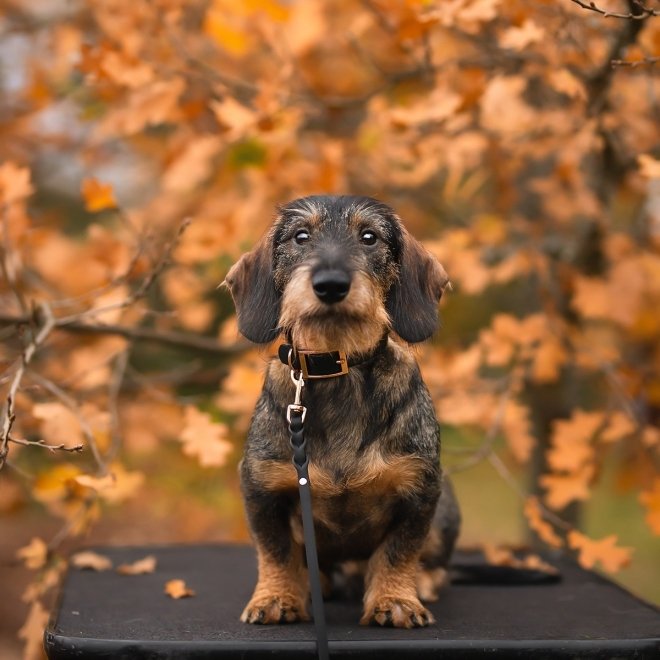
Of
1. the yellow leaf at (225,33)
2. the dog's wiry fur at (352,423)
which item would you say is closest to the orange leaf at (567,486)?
the dog's wiry fur at (352,423)

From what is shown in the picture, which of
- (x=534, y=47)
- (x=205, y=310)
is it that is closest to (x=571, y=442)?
(x=534, y=47)

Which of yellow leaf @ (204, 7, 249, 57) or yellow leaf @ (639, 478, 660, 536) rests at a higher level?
yellow leaf @ (204, 7, 249, 57)

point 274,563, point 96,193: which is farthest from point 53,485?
point 274,563

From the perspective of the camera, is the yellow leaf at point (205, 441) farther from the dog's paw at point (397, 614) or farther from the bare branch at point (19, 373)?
the dog's paw at point (397, 614)

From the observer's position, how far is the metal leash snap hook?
7.75ft

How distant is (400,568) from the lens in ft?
8.44

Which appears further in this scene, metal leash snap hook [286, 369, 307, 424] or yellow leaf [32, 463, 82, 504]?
yellow leaf [32, 463, 82, 504]

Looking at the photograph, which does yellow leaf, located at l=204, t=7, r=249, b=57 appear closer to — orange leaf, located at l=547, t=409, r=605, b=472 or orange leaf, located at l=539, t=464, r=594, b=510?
orange leaf, located at l=547, t=409, r=605, b=472

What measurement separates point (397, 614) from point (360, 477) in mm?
420

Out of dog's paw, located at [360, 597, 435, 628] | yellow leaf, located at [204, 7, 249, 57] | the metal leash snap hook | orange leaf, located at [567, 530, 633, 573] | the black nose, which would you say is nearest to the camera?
the black nose

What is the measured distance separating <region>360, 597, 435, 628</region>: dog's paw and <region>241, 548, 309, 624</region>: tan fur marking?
0.20m

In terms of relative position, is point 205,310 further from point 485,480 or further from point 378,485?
point 485,480

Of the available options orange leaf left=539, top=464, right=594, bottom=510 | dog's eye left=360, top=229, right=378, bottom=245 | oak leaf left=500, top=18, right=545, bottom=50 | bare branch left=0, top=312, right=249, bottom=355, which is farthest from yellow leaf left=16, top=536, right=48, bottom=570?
oak leaf left=500, top=18, right=545, bottom=50

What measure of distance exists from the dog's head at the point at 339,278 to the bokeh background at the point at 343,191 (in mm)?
343
